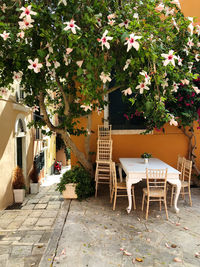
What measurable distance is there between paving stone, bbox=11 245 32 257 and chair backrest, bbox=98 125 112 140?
3.43 metres

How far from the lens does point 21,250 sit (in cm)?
359

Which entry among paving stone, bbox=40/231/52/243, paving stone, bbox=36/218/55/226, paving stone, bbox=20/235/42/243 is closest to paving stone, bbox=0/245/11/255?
paving stone, bbox=20/235/42/243

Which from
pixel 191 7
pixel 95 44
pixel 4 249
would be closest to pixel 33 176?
pixel 4 249

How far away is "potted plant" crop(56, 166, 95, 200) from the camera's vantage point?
5.43 m

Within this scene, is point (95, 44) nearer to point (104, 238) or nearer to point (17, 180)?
point (104, 238)

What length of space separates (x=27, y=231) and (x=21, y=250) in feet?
4.03

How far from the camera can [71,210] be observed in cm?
478

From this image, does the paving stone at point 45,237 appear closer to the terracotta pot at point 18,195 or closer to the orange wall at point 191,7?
the terracotta pot at point 18,195

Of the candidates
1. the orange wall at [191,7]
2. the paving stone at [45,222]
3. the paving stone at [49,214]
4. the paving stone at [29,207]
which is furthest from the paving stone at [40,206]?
the orange wall at [191,7]

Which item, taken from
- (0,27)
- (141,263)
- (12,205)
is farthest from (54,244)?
(12,205)

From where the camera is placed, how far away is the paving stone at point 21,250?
346cm

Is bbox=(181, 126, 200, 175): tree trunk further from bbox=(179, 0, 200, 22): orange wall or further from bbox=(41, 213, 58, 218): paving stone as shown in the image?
bbox=(41, 213, 58, 218): paving stone

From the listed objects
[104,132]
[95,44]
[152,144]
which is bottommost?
[152,144]

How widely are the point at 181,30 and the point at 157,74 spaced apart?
4.79 feet
